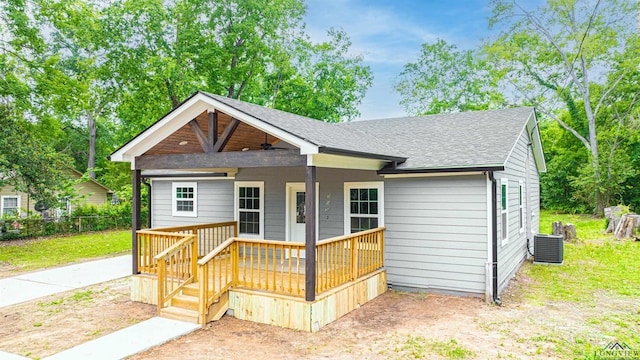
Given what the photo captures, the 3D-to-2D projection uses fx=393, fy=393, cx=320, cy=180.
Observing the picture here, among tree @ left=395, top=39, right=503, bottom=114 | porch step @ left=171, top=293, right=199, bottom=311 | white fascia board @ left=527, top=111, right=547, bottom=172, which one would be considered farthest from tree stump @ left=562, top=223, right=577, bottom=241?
tree @ left=395, top=39, right=503, bottom=114

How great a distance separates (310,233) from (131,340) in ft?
9.07

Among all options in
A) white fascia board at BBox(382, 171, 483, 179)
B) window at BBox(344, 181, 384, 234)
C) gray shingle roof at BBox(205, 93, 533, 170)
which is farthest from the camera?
window at BBox(344, 181, 384, 234)

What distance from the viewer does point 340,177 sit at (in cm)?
870

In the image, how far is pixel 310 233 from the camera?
5.62m

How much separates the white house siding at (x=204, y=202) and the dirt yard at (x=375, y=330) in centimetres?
357

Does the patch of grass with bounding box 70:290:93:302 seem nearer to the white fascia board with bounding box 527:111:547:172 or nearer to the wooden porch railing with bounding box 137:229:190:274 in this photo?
the wooden porch railing with bounding box 137:229:190:274

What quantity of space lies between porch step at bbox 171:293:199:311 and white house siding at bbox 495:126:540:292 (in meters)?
5.50

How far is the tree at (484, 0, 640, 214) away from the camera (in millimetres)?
22984

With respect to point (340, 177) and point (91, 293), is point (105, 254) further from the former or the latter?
point (340, 177)

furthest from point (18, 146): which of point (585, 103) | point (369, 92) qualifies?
point (585, 103)

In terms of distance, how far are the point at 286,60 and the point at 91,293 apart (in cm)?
1732

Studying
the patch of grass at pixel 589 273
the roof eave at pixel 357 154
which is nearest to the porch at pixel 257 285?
the roof eave at pixel 357 154

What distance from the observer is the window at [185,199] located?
11.0m

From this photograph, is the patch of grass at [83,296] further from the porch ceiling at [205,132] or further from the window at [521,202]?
the window at [521,202]
